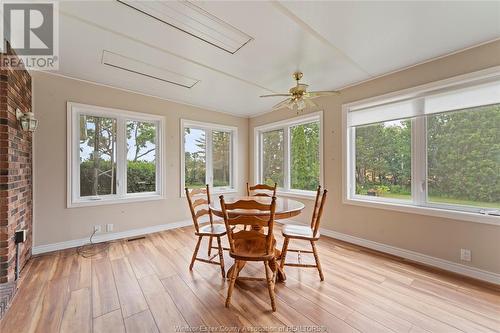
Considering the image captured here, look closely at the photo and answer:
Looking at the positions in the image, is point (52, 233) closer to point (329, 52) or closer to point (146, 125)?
point (146, 125)

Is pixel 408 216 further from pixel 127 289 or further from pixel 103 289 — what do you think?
pixel 103 289

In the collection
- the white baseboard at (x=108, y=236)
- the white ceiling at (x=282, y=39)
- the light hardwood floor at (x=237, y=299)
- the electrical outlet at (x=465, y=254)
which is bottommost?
the light hardwood floor at (x=237, y=299)

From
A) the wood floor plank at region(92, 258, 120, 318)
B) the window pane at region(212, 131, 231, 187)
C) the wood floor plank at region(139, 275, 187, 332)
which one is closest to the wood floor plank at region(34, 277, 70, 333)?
the wood floor plank at region(92, 258, 120, 318)

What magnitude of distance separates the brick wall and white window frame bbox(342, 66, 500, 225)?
13.1 ft

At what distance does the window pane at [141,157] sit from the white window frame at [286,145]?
226 centimetres

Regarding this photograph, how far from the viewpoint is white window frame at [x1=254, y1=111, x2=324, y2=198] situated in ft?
12.1

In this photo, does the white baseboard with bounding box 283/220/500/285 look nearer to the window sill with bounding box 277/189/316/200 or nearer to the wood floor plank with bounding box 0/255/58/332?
the window sill with bounding box 277/189/316/200

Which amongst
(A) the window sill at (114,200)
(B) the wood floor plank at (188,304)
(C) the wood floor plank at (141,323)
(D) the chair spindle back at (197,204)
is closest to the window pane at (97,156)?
(A) the window sill at (114,200)

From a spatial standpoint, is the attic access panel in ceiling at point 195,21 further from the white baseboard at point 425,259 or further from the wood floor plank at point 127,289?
the white baseboard at point 425,259

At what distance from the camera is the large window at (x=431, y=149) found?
7.33 feet

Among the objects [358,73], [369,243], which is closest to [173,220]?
[369,243]

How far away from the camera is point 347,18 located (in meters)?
1.83

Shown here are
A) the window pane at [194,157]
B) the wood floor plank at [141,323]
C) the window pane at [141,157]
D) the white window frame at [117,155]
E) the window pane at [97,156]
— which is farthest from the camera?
the window pane at [194,157]
